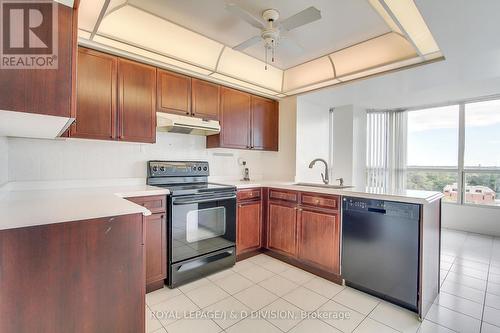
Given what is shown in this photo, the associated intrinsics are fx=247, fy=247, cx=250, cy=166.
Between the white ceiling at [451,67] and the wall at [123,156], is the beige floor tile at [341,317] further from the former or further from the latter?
the white ceiling at [451,67]

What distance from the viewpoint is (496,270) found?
281cm

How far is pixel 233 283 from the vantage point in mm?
2500

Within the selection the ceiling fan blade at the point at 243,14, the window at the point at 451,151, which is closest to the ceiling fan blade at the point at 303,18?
the ceiling fan blade at the point at 243,14

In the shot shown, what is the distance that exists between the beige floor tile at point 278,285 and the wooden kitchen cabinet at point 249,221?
22.7 inches

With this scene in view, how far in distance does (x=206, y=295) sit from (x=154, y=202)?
3.22ft

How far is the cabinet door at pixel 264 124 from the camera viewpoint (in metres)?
3.58

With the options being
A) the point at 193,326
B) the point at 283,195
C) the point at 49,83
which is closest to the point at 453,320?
the point at 283,195

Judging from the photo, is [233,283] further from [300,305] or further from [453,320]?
[453,320]

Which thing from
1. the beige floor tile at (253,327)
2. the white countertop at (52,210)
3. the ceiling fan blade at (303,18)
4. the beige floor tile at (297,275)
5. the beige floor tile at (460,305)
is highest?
the ceiling fan blade at (303,18)

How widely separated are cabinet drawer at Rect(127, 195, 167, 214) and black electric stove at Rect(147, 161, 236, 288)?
6 cm

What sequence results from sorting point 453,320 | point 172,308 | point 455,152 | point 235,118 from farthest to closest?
point 455,152
point 235,118
point 172,308
point 453,320

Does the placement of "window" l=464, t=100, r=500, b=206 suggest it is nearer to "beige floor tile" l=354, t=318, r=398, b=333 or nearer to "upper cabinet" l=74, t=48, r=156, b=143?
"beige floor tile" l=354, t=318, r=398, b=333

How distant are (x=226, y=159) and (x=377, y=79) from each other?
2.16 meters

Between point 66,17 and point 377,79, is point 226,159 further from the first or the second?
point 66,17
